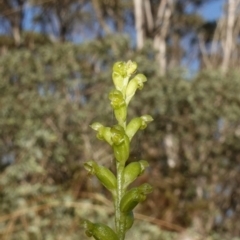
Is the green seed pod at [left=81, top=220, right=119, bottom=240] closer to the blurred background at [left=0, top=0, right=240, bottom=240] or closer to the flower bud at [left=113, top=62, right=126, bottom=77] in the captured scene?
the flower bud at [left=113, top=62, right=126, bottom=77]

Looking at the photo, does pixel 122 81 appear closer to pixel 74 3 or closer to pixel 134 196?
pixel 134 196

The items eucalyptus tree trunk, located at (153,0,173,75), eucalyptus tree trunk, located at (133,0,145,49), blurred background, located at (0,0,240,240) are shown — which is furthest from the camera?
eucalyptus tree trunk, located at (153,0,173,75)

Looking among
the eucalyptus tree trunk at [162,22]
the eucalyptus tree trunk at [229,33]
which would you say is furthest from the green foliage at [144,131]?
the eucalyptus tree trunk at [229,33]

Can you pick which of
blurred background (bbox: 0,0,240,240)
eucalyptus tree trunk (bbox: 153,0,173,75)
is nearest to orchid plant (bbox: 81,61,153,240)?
blurred background (bbox: 0,0,240,240)

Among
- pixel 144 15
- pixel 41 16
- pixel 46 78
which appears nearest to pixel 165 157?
pixel 46 78

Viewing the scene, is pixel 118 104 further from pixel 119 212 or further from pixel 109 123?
pixel 109 123

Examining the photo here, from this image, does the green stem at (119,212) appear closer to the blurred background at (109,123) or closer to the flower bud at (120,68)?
the flower bud at (120,68)

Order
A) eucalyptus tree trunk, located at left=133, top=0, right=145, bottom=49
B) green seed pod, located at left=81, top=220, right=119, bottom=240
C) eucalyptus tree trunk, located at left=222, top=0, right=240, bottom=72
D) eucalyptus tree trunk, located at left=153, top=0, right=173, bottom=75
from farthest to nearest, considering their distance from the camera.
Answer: eucalyptus tree trunk, located at left=222, top=0, right=240, bottom=72, eucalyptus tree trunk, located at left=153, top=0, right=173, bottom=75, eucalyptus tree trunk, located at left=133, top=0, right=145, bottom=49, green seed pod, located at left=81, top=220, right=119, bottom=240

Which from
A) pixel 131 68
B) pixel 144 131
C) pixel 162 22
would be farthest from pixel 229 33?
pixel 131 68
